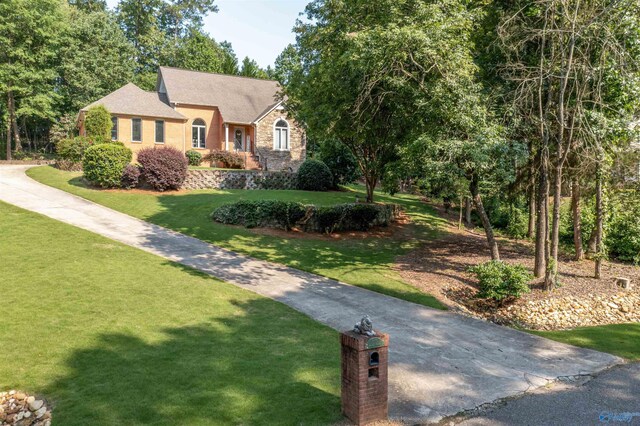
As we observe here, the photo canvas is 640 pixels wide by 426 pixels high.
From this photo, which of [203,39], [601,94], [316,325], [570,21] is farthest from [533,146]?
[203,39]

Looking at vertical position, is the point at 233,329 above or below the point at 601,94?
below

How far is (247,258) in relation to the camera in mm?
14805

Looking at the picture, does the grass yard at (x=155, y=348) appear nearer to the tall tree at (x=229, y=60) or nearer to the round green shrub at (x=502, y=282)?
the round green shrub at (x=502, y=282)

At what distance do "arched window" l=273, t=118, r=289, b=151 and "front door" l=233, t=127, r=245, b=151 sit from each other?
3100 mm

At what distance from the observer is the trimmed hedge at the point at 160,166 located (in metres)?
23.6

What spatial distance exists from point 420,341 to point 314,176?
21.0 m

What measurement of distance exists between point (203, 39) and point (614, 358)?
62.8 meters

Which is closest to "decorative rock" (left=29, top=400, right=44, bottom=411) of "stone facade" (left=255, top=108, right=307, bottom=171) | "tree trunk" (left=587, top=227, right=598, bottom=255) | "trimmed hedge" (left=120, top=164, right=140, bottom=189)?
"tree trunk" (left=587, top=227, right=598, bottom=255)

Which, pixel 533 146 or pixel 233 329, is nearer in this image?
pixel 233 329

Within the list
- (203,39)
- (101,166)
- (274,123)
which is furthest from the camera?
(203,39)

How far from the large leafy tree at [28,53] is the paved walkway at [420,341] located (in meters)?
31.7

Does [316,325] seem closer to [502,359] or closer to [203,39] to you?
[502,359]

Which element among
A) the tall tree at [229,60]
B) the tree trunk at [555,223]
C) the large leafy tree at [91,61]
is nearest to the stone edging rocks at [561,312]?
the tree trunk at [555,223]

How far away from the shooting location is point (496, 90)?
13.4m
